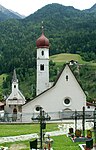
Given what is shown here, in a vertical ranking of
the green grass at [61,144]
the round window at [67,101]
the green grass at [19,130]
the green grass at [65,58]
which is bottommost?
the green grass at [61,144]

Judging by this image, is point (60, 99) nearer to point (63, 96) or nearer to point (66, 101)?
point (63, 96)

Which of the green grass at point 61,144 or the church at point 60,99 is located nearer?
the green grass at point 61,144

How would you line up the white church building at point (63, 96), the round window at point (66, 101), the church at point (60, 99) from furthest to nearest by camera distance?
the round window at point (66, 101) < the white church building at point (63, 96) < the church at point (60, 99)

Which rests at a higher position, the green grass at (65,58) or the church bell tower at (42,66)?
the green grass at (65,58)

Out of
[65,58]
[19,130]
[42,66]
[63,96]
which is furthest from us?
[65,58]

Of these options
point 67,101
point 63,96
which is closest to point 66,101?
point 67,101

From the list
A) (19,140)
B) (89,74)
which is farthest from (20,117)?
(89,74)

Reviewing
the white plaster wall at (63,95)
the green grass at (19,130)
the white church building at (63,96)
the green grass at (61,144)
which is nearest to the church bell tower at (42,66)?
the white church building at (63,96)

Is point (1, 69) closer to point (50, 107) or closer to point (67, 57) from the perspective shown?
point (67, 57)

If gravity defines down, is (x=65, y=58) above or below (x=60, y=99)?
above

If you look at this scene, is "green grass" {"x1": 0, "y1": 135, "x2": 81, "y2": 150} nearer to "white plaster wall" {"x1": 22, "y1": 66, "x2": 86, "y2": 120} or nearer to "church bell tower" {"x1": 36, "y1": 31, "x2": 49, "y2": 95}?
"white plaster wall" {"x1": 22, "y1": 66, "x2": 86, "y2": 120}

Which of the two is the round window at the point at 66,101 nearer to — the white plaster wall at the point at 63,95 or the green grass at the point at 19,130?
the white plaster wall at the point at 63,95

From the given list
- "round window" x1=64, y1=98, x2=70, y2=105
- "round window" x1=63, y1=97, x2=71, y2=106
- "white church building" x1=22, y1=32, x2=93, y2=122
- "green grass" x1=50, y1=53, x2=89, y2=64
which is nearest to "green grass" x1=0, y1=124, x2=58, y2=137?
"white church building" x1=22, y1=32, x2=93, y2=122

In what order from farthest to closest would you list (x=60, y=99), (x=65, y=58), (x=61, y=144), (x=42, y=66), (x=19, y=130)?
(x=65, y=58) < (x=42, y=66) < (x=60, y=99) < (x=19, y=130) < (x=61, y=144)
